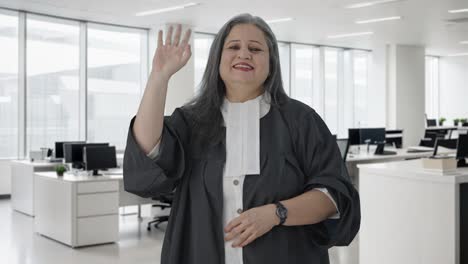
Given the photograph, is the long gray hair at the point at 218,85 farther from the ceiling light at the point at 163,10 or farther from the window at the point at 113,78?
the window at the point at 113,78

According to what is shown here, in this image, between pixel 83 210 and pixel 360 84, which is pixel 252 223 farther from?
pixel 360 84

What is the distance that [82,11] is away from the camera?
1030 cm

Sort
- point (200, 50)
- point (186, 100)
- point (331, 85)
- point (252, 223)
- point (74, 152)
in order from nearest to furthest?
point (252, 223), point (186, 100), point (74, 152), point (200, 50), point (331, 85)

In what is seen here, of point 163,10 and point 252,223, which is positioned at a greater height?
point 163,10

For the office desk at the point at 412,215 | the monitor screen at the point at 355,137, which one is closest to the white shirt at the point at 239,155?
the office desk at the point at 412,215

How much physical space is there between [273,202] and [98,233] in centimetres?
546

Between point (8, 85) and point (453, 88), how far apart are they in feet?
50.7

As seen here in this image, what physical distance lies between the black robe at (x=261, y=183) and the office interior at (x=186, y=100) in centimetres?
26

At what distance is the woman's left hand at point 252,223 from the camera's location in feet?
4.33

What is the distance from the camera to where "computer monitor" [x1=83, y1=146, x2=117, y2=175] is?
680 centimetres

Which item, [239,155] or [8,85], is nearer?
[239,155]

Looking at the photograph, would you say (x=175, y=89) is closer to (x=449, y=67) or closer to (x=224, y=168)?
(x=224, y=168)

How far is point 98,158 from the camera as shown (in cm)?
688

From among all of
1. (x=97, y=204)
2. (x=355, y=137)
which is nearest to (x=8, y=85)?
(x=97, y=204)
